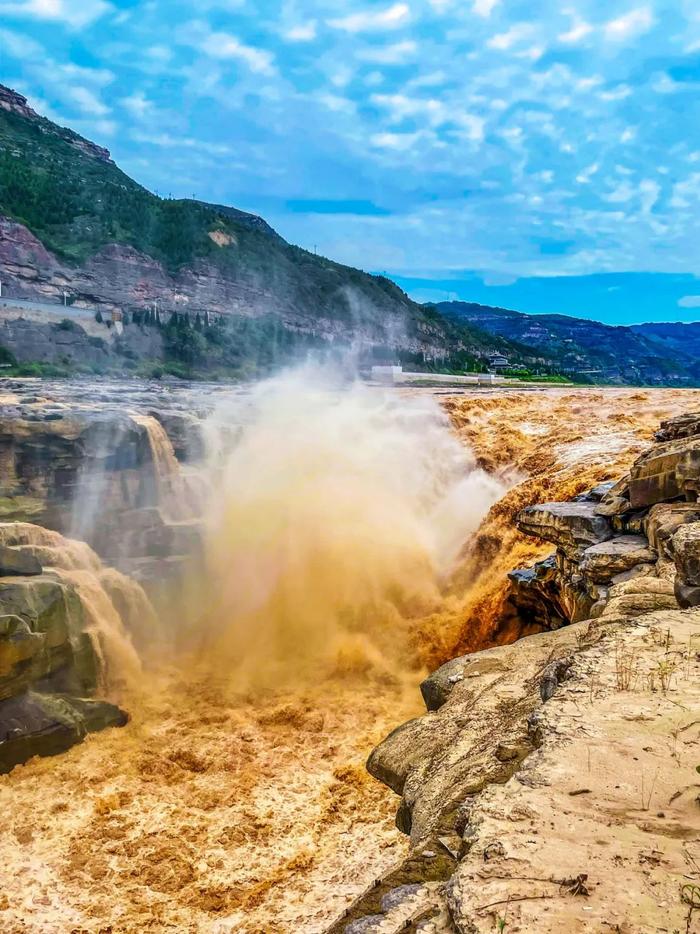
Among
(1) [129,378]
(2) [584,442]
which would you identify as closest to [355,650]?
(2) [584,442]

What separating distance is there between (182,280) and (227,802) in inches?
2515

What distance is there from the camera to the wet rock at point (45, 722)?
386 inches

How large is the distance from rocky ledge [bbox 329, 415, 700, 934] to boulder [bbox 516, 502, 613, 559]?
208 centimetres

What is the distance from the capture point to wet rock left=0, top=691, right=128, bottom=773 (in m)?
9.80

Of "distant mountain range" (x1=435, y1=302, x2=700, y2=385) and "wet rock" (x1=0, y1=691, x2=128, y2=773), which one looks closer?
"wet rock" (x1=0, y1=691, x2=128, y2=773)

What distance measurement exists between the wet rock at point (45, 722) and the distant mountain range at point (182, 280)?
120 feet

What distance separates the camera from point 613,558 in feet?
28.6

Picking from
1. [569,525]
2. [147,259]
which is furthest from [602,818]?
[147,259]

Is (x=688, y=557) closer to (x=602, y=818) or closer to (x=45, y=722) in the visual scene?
(x=602, y=818)

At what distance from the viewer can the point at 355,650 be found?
498 inches

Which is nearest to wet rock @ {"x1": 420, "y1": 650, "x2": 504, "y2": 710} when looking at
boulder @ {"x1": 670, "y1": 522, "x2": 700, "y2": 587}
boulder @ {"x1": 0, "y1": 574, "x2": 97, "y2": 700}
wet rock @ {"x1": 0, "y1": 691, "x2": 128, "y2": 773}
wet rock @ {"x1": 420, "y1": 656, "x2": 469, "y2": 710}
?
wet rock @ {"x1": 420, "y1": 656, "x2": 469, "y2": 710}

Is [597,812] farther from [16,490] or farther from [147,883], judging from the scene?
[16,490]

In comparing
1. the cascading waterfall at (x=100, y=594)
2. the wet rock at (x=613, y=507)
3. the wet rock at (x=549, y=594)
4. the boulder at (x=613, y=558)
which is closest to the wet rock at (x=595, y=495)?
the wet rock at (x=613, y=507)

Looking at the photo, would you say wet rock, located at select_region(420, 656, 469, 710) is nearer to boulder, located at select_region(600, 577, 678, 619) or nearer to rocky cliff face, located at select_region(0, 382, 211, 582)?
boulder, located at select_region(600, 577, 678, 619)
